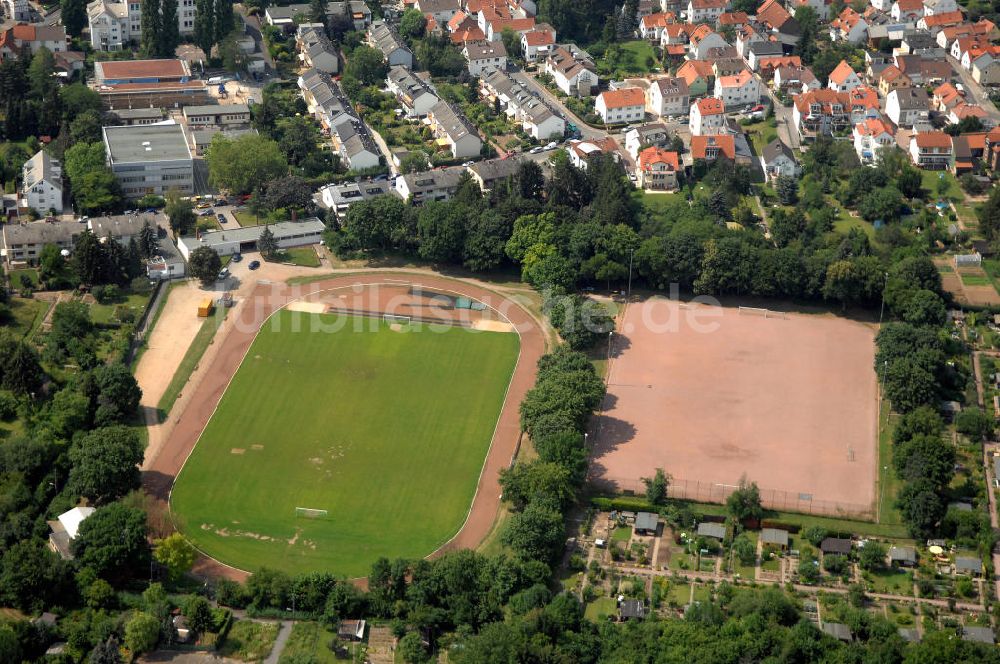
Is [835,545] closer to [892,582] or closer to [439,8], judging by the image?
[892,582]

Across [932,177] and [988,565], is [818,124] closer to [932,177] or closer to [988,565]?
[932,177]

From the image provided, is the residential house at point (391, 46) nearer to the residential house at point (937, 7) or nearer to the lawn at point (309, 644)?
the residential house at point (937, 7)

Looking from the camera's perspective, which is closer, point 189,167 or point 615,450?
point 615,450

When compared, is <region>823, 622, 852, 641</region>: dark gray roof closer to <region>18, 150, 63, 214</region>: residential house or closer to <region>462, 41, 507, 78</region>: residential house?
<region>18, 150, 63, 214</region>: residential house

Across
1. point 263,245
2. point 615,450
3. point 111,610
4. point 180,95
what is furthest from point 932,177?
point 111,610

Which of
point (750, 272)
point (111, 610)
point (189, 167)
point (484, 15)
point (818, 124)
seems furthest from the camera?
point (484, 15)

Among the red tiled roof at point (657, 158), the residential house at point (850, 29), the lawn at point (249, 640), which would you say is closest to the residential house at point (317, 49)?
the red tiled roof at point (657, 158)
